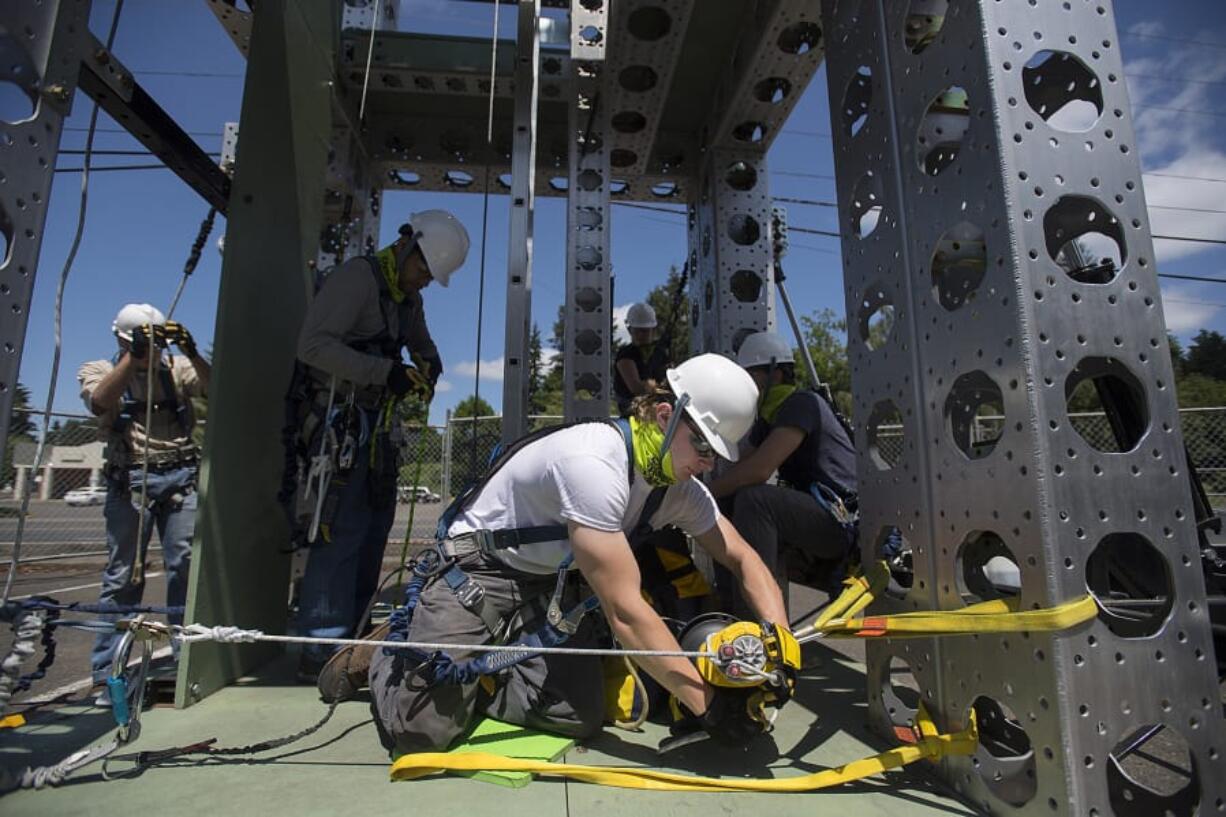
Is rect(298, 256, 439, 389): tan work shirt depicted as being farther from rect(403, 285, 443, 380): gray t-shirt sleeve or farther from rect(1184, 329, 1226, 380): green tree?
rect(1184, 329, 1226, 380): green tree

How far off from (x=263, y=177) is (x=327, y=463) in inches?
59.4

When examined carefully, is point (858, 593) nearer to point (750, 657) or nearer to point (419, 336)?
point (750, 657)

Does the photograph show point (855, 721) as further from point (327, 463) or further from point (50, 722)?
point (50, 722)

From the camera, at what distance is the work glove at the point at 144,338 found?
133 inches

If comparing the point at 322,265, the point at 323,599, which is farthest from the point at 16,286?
the point at 322,265

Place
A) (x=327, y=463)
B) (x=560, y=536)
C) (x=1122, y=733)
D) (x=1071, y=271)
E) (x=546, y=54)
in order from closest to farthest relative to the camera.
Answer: (x=1122, y=733) → (x=560, y=536) → (x=1071, y=271) → (x=327, y=463) → (x=546, y=54)

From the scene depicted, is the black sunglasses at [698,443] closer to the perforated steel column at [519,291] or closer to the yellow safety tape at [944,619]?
the yellow safety tape at [944,619]

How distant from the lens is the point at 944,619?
202 cm

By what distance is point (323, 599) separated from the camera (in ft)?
10.4

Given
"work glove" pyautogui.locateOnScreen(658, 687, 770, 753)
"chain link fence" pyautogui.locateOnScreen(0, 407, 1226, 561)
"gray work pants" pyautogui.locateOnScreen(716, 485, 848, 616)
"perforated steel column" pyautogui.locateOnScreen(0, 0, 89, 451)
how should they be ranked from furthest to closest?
"chain link fence" pyautogui.locateOnScreen(0, 407, 1226, 561) → "gray work pants" pyautogui.locateOnScreen(716, 485, 848, 616) → "work glove" pyautogui.locateOnScreen(658, 687, 770, 753) → "perforated steel column" pyautogui.locateOnScreen(0, 0, 89, 451)

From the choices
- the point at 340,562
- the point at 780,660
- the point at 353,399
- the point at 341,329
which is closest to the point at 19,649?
the point at 340,562

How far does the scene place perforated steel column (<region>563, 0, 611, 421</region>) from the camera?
4523mm

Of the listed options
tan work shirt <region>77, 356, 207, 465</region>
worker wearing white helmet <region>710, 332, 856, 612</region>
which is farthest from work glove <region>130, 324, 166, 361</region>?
worker wearing white helmet <region>710, 332, 856, 612</region>

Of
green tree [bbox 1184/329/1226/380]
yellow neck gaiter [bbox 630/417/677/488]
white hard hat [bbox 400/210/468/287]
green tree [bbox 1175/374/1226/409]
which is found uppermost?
green tree [bbox 1184/329/1226/380]
